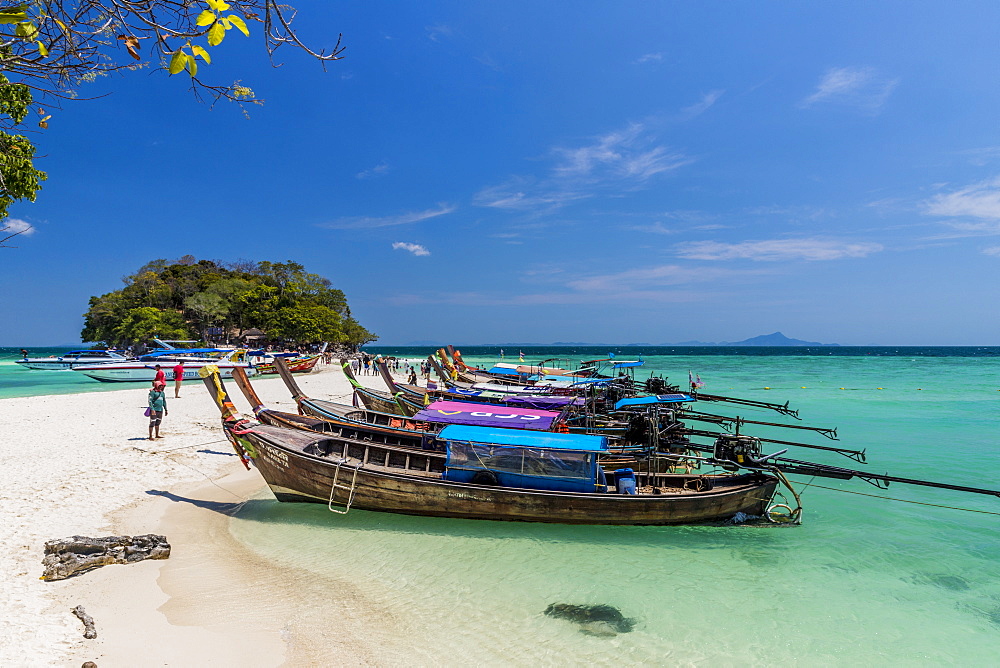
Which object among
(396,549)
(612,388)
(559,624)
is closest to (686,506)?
(559,624)

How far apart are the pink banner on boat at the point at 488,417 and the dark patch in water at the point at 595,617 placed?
230 inches

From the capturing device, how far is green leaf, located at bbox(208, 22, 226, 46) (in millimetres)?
2527

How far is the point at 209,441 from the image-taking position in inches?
663

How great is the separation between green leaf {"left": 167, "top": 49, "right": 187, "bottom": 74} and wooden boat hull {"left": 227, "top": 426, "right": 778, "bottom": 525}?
942 cm

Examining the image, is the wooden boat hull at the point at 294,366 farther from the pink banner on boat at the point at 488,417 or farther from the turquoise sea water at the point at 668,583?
the turquoise sea water at the point at 668,583

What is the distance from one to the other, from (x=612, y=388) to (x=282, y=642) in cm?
1903

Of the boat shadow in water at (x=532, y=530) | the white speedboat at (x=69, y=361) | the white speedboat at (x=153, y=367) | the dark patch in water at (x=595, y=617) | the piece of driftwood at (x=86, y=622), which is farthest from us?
the white speedboat at (x=69, y=361)

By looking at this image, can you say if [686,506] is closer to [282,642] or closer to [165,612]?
[282,642]

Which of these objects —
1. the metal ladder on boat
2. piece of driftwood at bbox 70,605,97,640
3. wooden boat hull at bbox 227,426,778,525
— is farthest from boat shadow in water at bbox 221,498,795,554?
piece of driftwood at bbox 70,605,97,640

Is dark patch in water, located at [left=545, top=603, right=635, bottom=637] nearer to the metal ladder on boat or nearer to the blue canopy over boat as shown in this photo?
the blue canopy over boat

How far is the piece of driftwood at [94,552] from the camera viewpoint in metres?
7.27

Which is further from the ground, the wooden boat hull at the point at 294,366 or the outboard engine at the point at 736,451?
the wooden boat hull at the point at 294,366

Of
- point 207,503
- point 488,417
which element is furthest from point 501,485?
point 207,503

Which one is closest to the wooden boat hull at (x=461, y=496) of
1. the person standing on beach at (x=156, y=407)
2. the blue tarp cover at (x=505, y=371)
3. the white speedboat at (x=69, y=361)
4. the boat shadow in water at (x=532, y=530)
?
the boat shadow in water at (x=532, y=530)
